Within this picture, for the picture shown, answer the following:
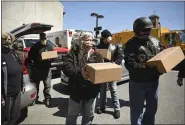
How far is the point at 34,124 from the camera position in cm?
411

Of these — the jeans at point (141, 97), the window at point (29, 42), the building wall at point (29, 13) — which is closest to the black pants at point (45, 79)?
the jeans at point (141, 97)

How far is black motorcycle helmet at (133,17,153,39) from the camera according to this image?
10.1 feet

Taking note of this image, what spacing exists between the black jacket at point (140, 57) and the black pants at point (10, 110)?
1.69 meters

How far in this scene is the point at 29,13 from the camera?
24031 mm

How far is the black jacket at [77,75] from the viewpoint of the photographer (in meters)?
2.66

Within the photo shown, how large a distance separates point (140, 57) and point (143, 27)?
45 centimetres

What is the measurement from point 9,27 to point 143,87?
71.6ft

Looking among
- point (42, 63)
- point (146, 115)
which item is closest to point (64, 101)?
point (42, 63)

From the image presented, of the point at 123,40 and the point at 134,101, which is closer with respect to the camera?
the point at 134,101

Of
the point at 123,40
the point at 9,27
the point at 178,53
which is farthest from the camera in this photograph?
the point at 9,27

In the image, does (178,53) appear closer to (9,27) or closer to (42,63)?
(42,63)

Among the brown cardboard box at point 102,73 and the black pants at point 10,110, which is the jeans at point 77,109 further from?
the black pants at point 10,110

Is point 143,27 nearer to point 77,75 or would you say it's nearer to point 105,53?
point 77,75

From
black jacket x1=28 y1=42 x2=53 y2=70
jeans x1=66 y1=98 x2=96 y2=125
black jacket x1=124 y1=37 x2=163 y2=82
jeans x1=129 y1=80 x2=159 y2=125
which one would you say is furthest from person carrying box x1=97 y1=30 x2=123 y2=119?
jeans x1=66 y1=98 x2=96 y2=125
